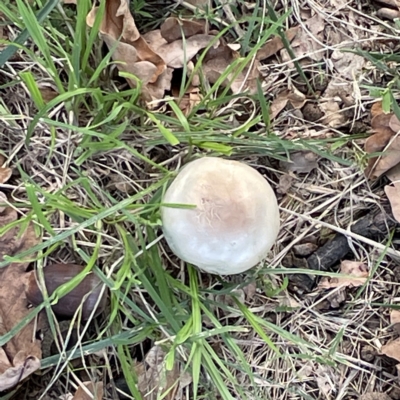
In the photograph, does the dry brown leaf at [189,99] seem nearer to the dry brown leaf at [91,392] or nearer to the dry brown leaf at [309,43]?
the dry brown leaf at [309,43]

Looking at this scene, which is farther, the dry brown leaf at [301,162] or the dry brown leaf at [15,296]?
the dry brown leaf at [301,162]

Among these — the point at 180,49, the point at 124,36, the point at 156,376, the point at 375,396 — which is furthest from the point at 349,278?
the point at 124,36

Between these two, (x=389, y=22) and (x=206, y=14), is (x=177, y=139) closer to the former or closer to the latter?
(x=206, y=14)

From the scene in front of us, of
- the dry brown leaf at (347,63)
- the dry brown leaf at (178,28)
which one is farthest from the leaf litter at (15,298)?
the dry brown leaf at (347,63)

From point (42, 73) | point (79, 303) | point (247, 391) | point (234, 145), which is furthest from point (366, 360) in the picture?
point (42, 73)

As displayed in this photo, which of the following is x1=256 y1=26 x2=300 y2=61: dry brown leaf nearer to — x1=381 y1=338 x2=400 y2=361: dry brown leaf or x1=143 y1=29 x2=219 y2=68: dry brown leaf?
x1=143 y1=29 x2=219 y2=68: dry brown leaf

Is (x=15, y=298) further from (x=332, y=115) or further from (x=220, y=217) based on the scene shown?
(x=332, y=115)

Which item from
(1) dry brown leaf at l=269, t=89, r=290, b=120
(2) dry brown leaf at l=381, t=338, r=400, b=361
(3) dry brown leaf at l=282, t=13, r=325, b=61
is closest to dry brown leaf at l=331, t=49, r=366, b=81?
(3) dry brown leaf at l=282, t=13, r=325, b=61
